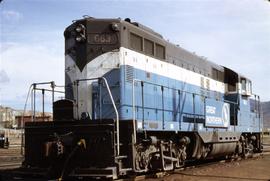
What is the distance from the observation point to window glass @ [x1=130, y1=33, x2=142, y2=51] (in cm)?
1173

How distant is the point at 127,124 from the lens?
33.4ft

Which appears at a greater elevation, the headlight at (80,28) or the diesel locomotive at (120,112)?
the headlight at (80,28)

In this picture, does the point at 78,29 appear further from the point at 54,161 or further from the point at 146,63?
the point at 54,161

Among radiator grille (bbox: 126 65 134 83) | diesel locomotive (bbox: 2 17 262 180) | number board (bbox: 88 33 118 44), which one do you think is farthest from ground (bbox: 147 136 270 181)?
number board (bbox: 88 33 118 44)

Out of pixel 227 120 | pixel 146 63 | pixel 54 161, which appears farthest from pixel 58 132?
pixel 227 120

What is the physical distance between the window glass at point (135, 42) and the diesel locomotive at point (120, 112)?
1.1 inches

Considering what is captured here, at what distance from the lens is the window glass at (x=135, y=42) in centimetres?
1173

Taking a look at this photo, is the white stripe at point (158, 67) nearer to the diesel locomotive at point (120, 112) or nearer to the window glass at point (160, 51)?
the diesel locomotive at point (120, 112)

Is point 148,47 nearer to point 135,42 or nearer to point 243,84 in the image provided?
point 135,42

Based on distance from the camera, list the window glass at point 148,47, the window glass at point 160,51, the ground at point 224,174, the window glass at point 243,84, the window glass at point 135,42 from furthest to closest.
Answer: the window glass at point 243,84
the window glass at point 160,51
the window glass at point 148,47
the window glass at point 135,42
the ground at point 224,174

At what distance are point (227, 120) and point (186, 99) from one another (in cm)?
312

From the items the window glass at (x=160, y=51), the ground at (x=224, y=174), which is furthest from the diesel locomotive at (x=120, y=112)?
the ground at (x=224, y=174)

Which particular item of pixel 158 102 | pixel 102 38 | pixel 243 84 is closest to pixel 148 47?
pixel 158 102

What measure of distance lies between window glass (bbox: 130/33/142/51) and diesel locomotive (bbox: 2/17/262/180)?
3 cm
